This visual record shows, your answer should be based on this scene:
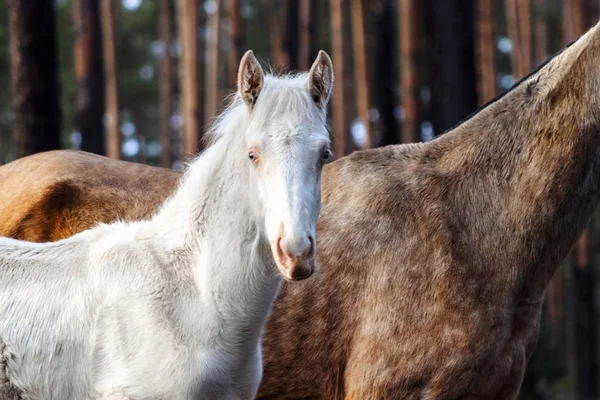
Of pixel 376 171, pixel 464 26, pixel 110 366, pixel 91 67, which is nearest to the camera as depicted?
pixel 110 366

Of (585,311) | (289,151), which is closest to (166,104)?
(585,311)

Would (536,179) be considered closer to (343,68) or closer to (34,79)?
(34,79)

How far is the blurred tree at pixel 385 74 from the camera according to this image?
15.4 meters

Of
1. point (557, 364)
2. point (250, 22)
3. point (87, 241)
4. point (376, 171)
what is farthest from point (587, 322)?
point (250, 22)

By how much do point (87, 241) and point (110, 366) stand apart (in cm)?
72

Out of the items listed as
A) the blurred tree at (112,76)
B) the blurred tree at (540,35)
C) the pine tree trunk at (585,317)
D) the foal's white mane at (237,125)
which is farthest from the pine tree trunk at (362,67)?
the foal's white mane at (237,125)

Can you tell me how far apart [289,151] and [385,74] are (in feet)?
40.8

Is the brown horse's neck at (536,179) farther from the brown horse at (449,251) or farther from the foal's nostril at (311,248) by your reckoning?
the foal's nostril at (311,248)

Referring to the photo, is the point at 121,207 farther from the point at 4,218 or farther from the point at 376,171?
the point at 376,171

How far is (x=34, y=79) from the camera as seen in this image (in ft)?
30.9

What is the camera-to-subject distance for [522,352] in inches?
224

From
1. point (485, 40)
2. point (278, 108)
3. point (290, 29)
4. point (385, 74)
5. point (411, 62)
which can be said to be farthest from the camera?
point (485, 40)

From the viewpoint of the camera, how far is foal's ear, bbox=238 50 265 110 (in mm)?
4492

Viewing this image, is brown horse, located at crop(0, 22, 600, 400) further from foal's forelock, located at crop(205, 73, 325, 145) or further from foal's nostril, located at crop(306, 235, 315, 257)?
foal's nostril, located at crop(306, 235, 315, 257)
